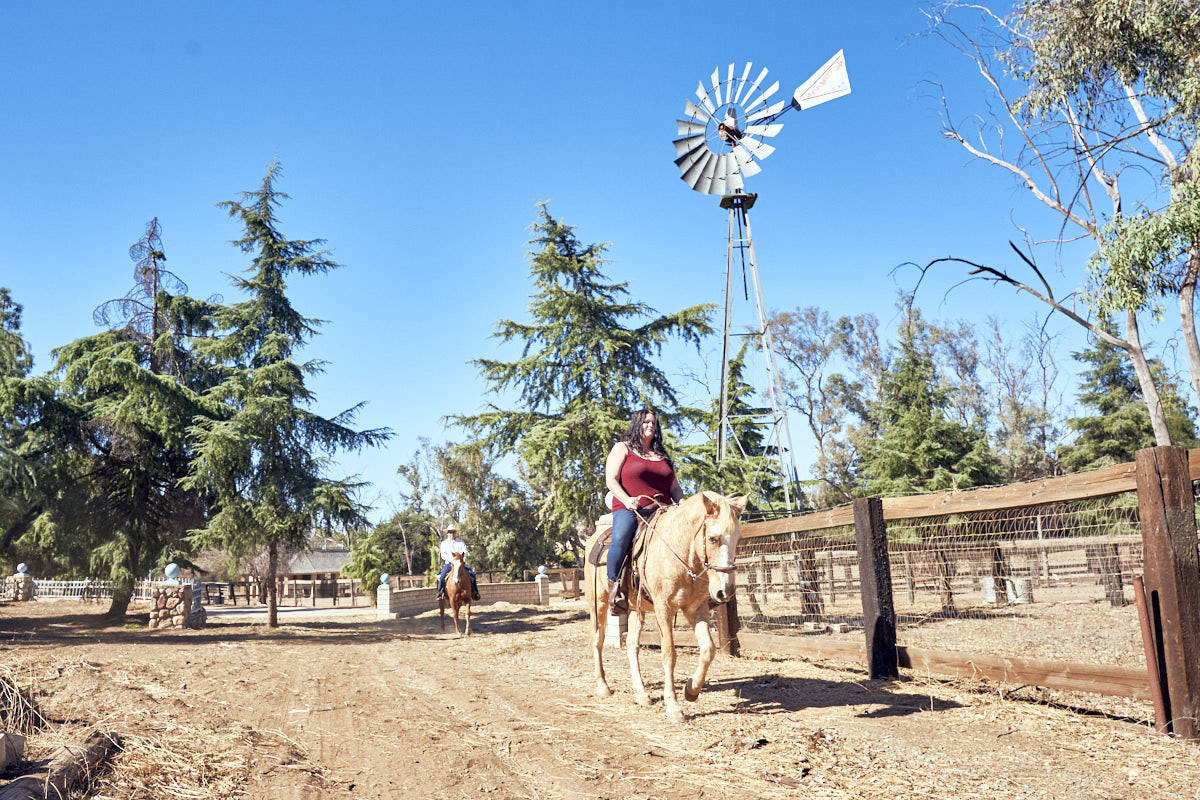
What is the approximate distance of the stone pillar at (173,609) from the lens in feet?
67.2

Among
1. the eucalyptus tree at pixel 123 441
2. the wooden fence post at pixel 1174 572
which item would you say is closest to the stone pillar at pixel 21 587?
the eucalyptus tree at pixel 123 441

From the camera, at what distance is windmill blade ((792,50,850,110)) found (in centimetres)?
1577

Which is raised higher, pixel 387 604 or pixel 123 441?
pixel 123 441

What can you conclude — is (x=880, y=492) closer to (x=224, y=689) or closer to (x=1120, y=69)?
(x=1120, y=69)

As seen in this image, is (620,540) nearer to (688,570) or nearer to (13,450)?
(688,570)

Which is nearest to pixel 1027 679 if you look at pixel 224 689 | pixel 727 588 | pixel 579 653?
pixel 727 588

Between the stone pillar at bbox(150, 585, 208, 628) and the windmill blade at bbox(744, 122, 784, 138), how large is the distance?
737 inches

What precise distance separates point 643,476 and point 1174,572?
4.22m

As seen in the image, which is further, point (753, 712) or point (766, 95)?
point (766, 95)

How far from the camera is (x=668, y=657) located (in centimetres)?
668

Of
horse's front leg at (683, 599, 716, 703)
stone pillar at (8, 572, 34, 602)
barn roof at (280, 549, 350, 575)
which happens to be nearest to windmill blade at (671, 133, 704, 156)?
horse's front leg at (683, 599, 716, 703)

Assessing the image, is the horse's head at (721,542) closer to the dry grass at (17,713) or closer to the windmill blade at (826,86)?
the dry grass at (17,713)

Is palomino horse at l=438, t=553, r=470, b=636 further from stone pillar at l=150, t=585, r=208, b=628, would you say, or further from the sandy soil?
stone pillar at l=150, t=585, r=208, b=628

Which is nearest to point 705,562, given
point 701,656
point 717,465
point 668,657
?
point 701,656
